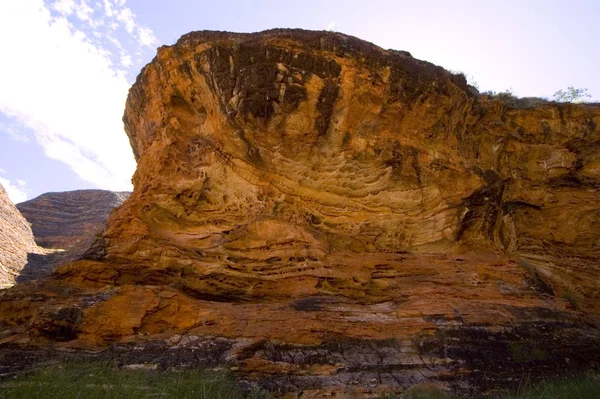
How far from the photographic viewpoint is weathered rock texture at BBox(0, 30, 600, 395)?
23.2ft

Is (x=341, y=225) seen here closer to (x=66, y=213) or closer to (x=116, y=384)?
(x=116, y=384)

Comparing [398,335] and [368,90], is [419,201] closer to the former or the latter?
[368,90]

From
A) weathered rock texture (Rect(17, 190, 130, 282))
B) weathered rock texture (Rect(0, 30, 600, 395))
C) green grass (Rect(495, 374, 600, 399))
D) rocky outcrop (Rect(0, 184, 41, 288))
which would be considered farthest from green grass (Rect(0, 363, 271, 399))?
weathered rock texture (Rect(17, 190, 130, 282))

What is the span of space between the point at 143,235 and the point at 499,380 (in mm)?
6434

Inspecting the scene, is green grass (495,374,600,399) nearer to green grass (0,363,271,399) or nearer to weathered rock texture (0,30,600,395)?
weathered rock texture (0,30,600,395)

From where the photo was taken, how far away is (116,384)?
5625mm

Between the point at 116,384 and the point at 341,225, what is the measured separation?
5.41 m

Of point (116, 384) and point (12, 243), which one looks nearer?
point (116, 384)

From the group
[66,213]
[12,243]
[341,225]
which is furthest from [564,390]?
[66,213]

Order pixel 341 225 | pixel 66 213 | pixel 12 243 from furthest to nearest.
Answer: pixel 66 213, pixel 12 243, pixel 341 225

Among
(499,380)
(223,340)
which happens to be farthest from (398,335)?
(223,340)

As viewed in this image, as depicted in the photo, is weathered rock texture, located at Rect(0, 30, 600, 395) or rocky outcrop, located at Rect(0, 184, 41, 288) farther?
rocky outcrop, located at Rect(0, 184, 41, 288)

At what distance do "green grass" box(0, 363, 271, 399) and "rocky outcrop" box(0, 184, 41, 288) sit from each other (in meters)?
12.0

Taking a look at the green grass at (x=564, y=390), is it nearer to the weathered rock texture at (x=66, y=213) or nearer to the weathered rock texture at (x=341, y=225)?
the weathered rock texture at (x=341, y=225)
